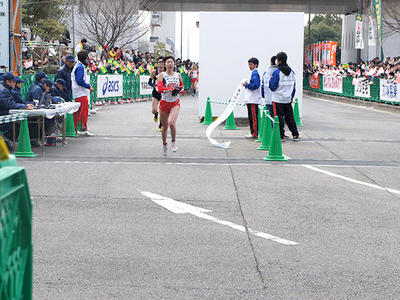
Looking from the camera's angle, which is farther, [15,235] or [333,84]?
[333,84]

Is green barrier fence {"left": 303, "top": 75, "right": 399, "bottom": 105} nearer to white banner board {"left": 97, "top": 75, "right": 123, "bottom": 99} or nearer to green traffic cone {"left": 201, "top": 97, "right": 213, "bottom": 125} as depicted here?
green traffic cone {"left": 201, "top": 97, "right": 213, "bottom": 125}

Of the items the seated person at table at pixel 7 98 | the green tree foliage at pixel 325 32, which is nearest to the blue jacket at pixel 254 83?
the seated person at table at pixel 7 98

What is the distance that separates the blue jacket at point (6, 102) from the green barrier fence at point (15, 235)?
407 inches

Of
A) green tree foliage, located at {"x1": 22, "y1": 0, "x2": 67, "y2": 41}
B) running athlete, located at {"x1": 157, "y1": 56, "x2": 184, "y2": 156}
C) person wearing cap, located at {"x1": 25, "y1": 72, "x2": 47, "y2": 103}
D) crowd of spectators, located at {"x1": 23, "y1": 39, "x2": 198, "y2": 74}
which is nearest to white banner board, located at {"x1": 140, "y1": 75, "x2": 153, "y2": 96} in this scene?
crowd of spectators, located at {"x1": 23, "y1": 39, "x2": 198, "y2": 74}

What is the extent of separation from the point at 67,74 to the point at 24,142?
11.9ft

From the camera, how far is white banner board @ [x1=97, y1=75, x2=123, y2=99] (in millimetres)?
29078

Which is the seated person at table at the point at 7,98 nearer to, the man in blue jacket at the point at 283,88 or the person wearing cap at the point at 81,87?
the person wearing cap at the point at 81,87

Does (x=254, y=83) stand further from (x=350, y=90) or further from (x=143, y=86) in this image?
(x=350, y=90)

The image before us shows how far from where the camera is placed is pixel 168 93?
1284 cm

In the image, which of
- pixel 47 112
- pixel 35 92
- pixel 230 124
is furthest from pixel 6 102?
pixel 230 124

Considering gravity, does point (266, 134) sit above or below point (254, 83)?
below

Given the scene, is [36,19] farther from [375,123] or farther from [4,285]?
[4,285]

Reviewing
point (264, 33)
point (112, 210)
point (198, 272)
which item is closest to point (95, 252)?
point (198, 272)

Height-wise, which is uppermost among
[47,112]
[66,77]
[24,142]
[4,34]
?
[4,34]
